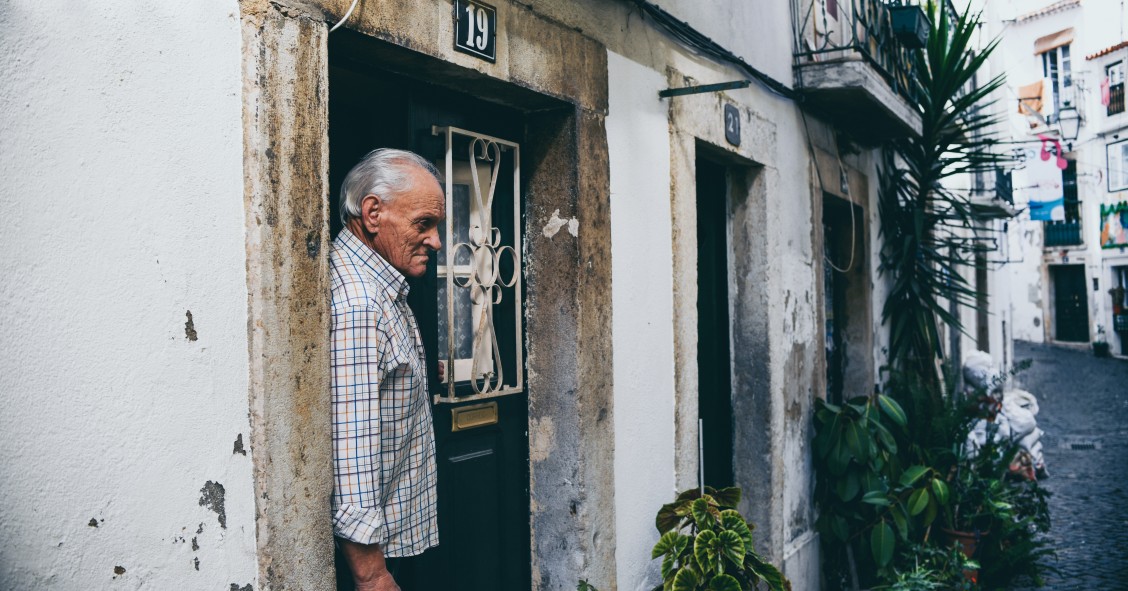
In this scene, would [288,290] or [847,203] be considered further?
[847,203]

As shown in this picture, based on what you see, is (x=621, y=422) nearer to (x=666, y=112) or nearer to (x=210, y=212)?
(x=666, y=112)

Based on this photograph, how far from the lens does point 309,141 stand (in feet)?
6.86

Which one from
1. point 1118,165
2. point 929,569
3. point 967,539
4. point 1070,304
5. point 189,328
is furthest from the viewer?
point 1070,304

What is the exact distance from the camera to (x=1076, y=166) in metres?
26.9

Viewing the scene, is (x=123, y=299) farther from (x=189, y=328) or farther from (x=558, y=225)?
(x=558, y=225)

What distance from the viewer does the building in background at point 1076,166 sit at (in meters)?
25.1

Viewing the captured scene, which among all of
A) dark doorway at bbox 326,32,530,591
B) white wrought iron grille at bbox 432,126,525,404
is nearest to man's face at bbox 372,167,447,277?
dark doorway at bbox 326,32,530,591

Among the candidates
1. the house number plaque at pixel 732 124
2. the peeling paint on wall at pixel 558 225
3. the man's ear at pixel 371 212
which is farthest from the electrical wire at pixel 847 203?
the man's ear at pixel 371 212

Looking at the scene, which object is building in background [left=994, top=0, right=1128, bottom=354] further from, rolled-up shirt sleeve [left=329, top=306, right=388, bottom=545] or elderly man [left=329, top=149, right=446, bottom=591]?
rolled-up shirt sleeve [left=329, top=306, right=388, bottom=545]

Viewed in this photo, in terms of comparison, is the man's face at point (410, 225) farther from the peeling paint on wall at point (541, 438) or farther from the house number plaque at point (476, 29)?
the peeling paint on wall at point (541, 438)

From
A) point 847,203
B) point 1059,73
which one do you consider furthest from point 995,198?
point 1059,73

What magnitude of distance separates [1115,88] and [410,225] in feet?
93.4

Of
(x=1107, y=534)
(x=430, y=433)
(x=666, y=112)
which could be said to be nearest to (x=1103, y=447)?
(x=1107, y=534)

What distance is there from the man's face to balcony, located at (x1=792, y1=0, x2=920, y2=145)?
144 inches
